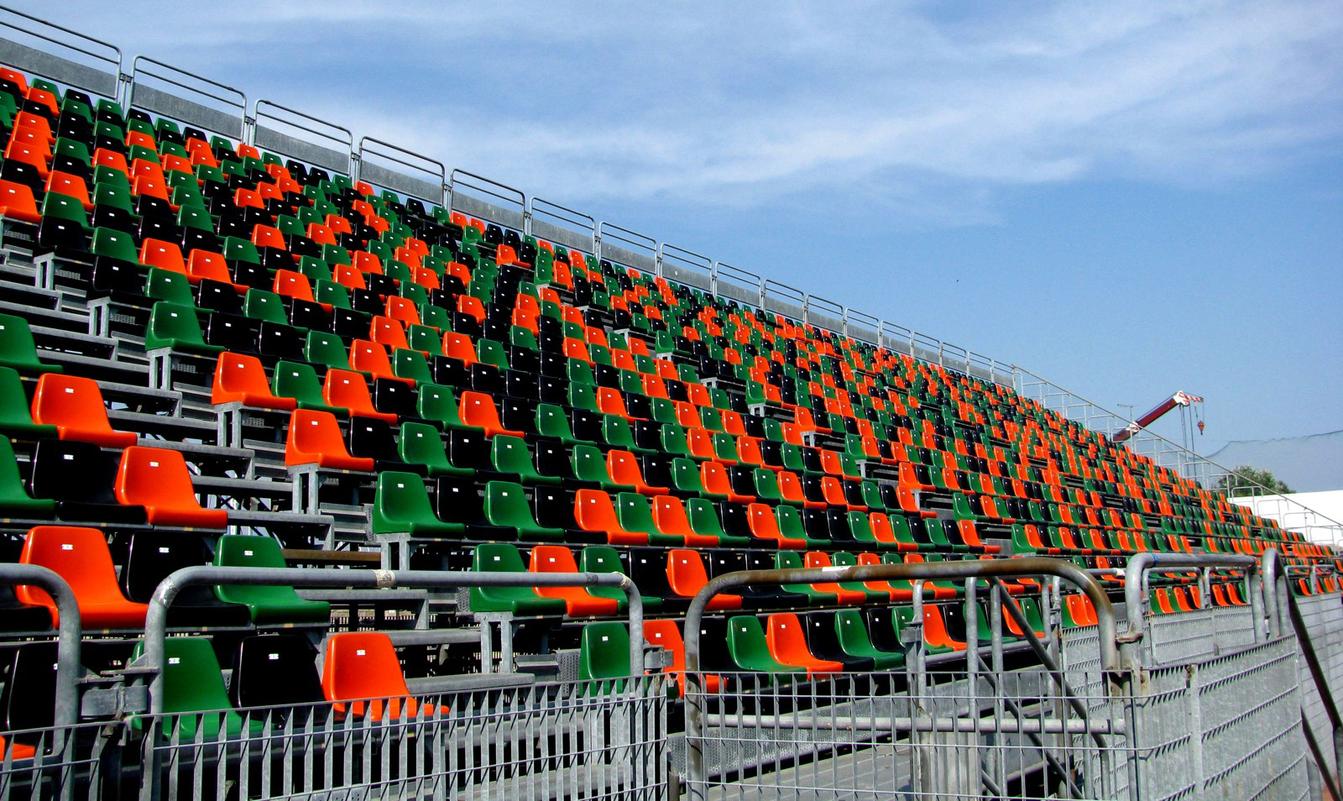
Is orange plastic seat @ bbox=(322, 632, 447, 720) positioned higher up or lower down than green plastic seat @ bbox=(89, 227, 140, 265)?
lower down

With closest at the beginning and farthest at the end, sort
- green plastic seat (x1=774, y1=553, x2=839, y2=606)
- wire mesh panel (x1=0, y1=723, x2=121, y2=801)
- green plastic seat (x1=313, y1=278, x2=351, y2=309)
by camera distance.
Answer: wire mesh panel (x1=0, y1=723, x2=121, y2=801), green plastic seat (x1=774, y1=553, x2=839, y2=606), green plastic seat (x1=313, y1=278, x2=351, y2=309)

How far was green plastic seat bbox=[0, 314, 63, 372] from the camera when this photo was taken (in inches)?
260

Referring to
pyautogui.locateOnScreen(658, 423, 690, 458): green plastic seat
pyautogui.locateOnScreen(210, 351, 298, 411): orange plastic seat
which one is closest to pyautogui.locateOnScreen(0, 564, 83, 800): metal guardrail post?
pyautogui.locateOnScreen(210, 351, 298, 411): orange plastic seat

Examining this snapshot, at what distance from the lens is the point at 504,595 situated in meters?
6.51

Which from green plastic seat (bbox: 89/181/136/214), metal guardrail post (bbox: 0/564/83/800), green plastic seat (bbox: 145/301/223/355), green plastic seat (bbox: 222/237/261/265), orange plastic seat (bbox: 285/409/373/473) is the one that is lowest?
metal guardrail post (bbox: 0/564/83/800)

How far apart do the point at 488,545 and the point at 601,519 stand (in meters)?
2.02

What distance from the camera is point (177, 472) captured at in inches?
231

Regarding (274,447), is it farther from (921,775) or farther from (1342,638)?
(1342,638)

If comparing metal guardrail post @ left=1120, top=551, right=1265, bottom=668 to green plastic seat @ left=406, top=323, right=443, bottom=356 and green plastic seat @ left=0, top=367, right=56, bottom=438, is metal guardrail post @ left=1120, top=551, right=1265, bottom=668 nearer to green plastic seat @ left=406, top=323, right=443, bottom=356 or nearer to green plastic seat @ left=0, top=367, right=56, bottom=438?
green plastic seat @ left=0, top=367, right=56, bottom=438

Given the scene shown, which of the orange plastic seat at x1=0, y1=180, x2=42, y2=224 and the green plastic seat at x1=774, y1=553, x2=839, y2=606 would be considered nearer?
the orange plastic seat at x1=0, y1=180, x2=42, y2=224

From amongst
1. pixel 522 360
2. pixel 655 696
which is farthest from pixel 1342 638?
pixel 522 360

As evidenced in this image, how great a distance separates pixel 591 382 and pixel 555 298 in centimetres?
326

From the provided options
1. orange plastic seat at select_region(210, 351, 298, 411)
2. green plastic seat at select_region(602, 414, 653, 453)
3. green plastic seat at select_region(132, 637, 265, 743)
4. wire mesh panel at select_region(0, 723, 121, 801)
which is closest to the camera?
wire mesh panel at select_region(0, 723, 121, 801)

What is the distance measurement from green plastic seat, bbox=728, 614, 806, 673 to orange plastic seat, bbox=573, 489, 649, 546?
1.81 metres
